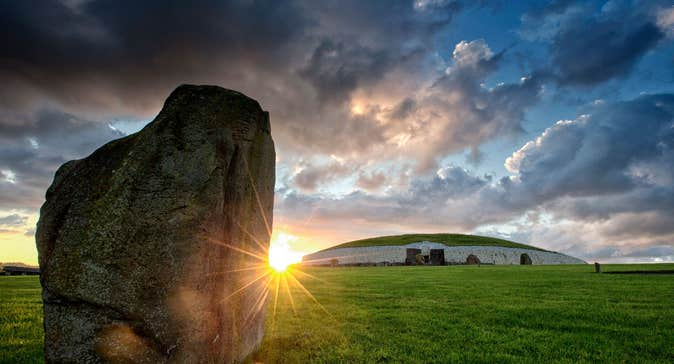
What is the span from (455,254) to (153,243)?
200 feet

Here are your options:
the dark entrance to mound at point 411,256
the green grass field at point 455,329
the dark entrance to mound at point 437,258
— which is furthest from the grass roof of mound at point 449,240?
the green grass field at point 455,329

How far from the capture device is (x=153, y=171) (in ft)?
15.0

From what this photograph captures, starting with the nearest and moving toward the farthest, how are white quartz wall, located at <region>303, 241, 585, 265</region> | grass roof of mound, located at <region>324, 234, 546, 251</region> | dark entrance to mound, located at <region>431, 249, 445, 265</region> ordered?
dark entrance to mound, located at <region>431, 249, 445, 265</region>
white quartz wall, located at <region>303, 241, 585, 265</region>
grass roof of mound, located at <region>324, 234, 546, 251</region>

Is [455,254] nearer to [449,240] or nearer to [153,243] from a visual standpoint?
[449,240]

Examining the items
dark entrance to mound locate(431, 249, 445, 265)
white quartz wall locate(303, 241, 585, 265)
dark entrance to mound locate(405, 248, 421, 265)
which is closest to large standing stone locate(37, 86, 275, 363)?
dark entrance to mound locate(431, 249, 445, 265)

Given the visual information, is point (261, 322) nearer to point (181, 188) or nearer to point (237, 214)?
point (237, 214)

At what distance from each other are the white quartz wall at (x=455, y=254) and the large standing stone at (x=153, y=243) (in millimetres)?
56532

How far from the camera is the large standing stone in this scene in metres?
4.25

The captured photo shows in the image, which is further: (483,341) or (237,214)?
(483,341)

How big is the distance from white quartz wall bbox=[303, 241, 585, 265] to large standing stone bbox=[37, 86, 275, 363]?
5653 centimetres

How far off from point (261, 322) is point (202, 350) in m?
2.19

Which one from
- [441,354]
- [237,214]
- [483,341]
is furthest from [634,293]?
[237,214]

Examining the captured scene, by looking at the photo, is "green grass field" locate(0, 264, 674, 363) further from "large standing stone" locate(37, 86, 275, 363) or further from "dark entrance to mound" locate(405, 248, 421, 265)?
"dark entrance to mound" locate(405, 248, 421, 265)

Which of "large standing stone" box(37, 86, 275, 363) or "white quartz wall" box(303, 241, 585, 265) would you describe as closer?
"large standing stone" box(37, 86, 275, 363)
